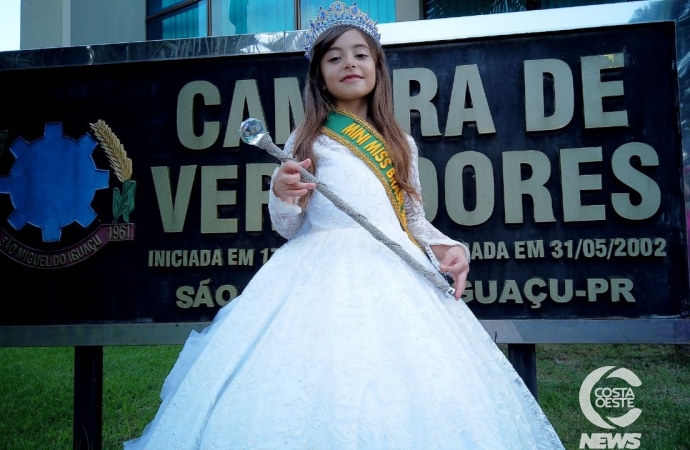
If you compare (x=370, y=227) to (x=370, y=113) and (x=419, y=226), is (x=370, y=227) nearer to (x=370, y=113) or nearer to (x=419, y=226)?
(x=419, y=226)

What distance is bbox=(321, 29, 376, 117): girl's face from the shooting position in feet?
6.93

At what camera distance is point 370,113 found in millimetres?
2266

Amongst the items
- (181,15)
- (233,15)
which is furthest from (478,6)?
(181,15)

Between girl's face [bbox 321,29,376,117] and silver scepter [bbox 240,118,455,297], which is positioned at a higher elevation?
girl's face [bbox 321,29,376,117]

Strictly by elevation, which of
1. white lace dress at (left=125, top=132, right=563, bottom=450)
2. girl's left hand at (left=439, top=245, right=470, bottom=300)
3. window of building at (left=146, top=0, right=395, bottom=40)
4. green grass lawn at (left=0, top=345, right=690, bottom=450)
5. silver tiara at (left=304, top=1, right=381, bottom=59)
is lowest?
green grass lawn at (left=0, top=345, right=690, bottom=450)

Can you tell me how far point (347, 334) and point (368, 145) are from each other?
84cm

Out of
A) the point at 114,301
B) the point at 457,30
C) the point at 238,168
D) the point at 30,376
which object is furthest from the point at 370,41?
the point at 30,376

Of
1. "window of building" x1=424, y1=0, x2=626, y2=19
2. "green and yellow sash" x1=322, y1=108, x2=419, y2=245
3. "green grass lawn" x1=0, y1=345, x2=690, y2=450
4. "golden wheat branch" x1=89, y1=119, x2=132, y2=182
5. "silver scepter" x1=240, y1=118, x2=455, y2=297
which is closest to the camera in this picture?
"silver scepter" x1=240, y1=118, x2=455, y2=297

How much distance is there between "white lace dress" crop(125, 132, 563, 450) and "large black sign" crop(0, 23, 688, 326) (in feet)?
3.99

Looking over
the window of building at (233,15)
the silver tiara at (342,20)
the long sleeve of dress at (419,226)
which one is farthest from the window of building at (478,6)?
the long sleeve of dress at (419,226)

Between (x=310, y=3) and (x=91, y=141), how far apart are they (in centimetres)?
352

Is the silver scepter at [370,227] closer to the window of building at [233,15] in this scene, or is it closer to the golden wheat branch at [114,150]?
the golden wheat branch at [114,150]

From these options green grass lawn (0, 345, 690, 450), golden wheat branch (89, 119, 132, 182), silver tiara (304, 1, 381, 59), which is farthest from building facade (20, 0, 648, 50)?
silver tiara (304, 1, 381, 59)

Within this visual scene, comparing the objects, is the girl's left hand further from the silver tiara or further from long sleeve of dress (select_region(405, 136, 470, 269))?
the silver tiara
